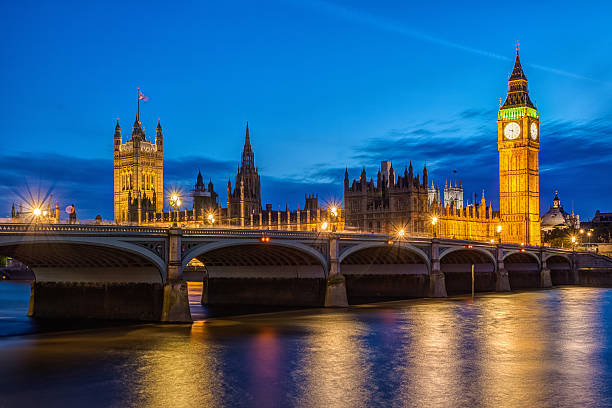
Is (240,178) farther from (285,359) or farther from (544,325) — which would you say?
(285,359)

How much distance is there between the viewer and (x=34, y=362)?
3509 cm

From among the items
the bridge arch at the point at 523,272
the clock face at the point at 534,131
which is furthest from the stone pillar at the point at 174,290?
the clock face at the point at 534,131

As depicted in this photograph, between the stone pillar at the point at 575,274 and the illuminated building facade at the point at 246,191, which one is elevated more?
the illuminated building facade at the point at 246,191

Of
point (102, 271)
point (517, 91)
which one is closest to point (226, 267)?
point (102, 271)

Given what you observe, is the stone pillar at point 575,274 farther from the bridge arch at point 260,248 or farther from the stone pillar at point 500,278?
the bridge arch at point 260,248

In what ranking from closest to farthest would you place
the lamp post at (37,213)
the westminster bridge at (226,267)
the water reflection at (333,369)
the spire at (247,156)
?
the water reflection at (333,369)
the lamp post at (37,213)
the westminster bridge at (226,267)
the spire at (247,156)

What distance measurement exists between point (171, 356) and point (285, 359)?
5.64 meters

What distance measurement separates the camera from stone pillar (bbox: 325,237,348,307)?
65375 mm

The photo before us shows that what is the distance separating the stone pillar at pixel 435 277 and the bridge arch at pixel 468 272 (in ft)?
44.2

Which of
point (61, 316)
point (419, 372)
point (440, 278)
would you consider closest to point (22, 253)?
point (61, 316)

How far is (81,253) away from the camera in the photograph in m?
49.8

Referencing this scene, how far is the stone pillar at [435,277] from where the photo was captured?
80875mm

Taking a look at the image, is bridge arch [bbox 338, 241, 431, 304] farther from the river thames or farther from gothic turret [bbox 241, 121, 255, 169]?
gothic turret [bbox 241, 121, 255, 169]

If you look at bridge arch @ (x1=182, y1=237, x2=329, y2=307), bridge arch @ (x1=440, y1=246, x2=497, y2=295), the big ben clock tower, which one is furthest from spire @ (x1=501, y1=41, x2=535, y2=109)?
bridge arch @ (x1=182, y1=237, x2=329, y2=307)
